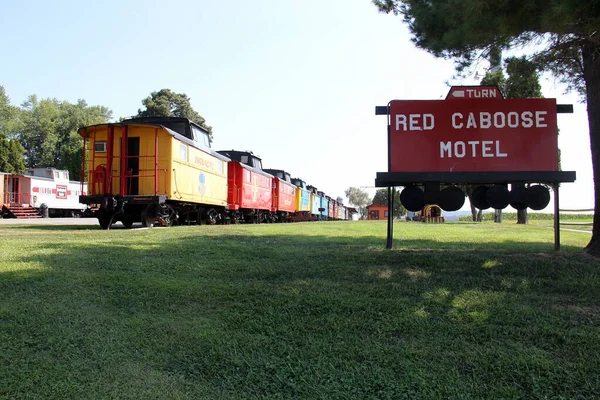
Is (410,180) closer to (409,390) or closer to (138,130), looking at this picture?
(409,390)

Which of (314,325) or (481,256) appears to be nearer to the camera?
(314,325)

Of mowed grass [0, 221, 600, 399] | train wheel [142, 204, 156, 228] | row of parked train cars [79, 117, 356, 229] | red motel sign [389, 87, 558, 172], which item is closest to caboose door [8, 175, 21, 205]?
row of parked train cars [79, 117, 356, 229]

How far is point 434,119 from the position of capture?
612 centimetres

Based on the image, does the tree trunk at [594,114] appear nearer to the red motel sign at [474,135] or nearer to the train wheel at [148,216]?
the red motel sign at [474,135]

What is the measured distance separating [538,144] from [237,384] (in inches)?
209

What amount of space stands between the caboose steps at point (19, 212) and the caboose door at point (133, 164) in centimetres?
1747

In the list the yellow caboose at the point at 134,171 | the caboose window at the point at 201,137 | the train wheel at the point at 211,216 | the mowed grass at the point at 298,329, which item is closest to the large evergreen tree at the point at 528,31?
the mowed grass at the point at 298,329

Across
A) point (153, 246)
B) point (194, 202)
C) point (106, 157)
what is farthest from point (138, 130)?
point (153, 246)

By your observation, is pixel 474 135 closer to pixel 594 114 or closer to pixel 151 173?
pixel 594 114

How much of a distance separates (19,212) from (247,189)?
15125mm

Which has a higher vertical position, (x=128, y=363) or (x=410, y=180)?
(x=410, y=180)

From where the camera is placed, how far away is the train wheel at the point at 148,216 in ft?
40.7

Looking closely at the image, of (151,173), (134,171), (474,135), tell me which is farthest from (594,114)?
(134,171)

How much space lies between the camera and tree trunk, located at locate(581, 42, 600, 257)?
19.2 feet
